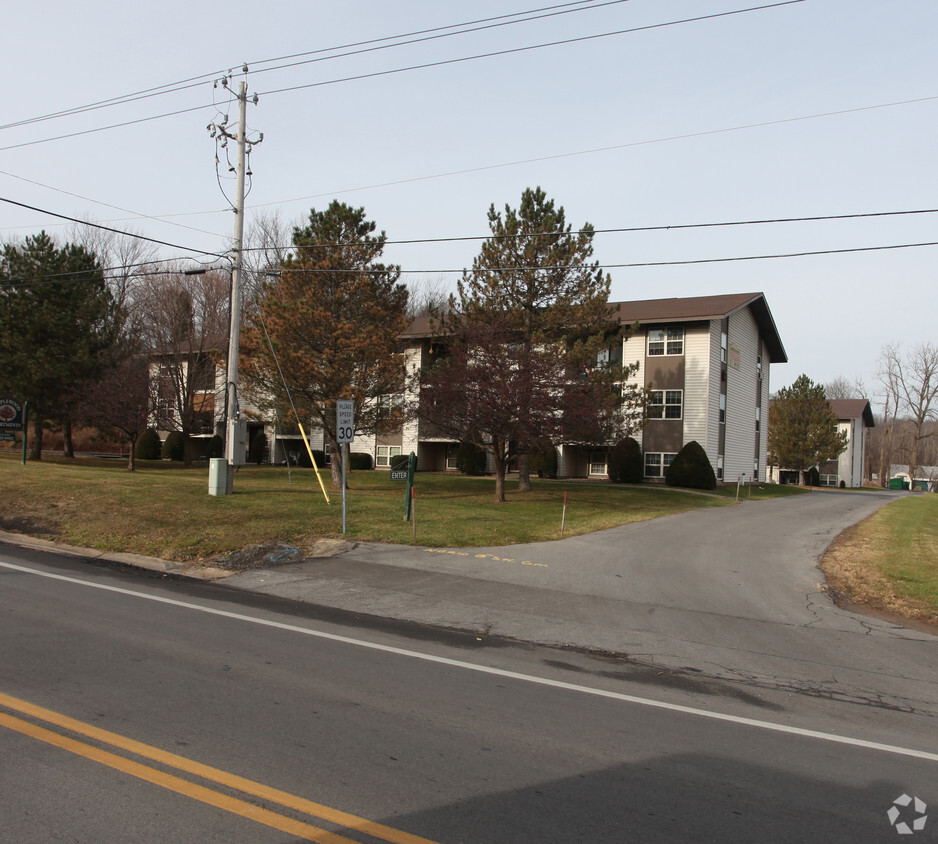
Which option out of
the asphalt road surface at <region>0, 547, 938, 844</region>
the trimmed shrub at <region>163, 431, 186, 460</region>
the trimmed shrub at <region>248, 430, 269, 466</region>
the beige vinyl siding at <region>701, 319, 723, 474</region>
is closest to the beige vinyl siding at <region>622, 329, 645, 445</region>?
the beige vinyl siding at <region>701, 319, 723, 474</region>

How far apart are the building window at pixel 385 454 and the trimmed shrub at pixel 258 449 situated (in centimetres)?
819

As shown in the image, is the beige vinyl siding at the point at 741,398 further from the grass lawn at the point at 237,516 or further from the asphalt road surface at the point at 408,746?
the asphalt road surface at the point at 408,746

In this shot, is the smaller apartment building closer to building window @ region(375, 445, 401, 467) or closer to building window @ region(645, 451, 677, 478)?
building window @ region(645, 451, 677, 478)

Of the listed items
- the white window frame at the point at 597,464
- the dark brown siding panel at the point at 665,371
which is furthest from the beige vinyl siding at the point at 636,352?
the white window frame at the point at 597,464

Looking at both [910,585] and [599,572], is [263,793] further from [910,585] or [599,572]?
[910,585]

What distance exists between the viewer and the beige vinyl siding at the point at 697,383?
3775cm

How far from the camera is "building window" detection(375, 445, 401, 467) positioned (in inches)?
1825

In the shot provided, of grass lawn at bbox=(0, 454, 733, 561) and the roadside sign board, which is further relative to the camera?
the roadside sign board

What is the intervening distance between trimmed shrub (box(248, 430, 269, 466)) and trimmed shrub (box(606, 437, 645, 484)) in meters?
23.7

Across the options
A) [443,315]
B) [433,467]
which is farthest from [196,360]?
[443,315]

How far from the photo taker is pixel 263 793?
4059mm

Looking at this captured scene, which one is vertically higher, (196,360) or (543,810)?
(196,360)

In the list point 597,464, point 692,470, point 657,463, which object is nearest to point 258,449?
point 597,464

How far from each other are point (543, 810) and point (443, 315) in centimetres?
2617
